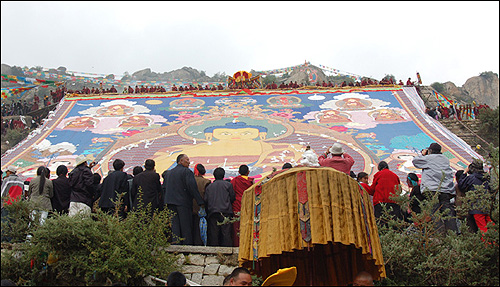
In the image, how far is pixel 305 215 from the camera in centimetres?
270

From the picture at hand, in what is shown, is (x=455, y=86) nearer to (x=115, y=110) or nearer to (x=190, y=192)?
(x=115, y=110)

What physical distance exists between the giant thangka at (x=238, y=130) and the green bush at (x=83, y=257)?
4.59 meters

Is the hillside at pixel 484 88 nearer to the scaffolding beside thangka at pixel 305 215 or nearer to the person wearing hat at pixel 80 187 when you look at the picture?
the person wearing hat at pixel 80 187

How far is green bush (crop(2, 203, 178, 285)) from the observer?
3.48 metres

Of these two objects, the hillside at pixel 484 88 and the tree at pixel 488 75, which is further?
the tree at pixel 488 75

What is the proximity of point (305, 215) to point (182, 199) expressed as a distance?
7.52 feet

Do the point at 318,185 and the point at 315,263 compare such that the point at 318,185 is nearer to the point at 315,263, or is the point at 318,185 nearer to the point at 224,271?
the point at 315,263

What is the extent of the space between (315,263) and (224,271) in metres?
0.94

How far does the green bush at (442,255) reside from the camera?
3.41m

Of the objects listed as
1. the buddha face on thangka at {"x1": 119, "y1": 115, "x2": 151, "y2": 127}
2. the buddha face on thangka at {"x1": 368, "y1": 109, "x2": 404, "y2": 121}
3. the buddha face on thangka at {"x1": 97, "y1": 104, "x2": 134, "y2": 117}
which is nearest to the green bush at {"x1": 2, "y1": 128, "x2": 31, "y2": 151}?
the buddha face on thangka at {"x1": 97, "y1": 104, "x2": 134, "y2": 117}

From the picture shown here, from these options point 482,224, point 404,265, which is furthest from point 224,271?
point 482,224

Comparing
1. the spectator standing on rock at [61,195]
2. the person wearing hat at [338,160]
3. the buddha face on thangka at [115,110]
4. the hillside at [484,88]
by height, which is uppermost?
the person wearing hat at [338,160]

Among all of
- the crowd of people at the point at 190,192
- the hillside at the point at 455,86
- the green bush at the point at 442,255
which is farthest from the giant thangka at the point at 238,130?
the hillside at the point at 455,86

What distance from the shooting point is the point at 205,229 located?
192 inches
